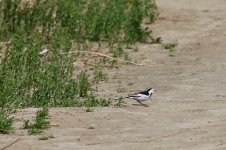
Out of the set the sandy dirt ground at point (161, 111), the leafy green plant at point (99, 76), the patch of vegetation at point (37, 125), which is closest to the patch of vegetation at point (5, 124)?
the sandy dirt ground at point (161, 111)

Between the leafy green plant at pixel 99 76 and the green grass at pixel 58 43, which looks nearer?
the green grass at pixel 58 43

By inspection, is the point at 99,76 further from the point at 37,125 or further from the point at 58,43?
the point at 37,125

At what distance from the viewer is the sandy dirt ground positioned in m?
8.91

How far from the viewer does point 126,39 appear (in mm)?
17359

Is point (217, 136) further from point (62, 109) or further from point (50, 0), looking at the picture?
point (50, 0)

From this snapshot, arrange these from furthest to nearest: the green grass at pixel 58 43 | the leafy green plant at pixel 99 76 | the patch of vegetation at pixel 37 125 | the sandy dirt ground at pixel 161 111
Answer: the leafy green plant at pixel 99 76
the green grass at pixel 58 43
the patch of vegetation at pixel 37 125
the sandy dirt ground at pixel 161 111

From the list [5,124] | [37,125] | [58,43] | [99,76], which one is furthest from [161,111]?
[58,43]

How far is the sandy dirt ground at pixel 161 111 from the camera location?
8914mm

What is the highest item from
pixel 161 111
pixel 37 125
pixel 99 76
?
pixel 37 125

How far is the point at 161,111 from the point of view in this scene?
35.6ft

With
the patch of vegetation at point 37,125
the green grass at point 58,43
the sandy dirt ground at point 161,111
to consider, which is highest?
the green grass at point 58,43

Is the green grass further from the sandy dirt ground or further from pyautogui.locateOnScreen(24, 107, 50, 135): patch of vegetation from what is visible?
the sandy dirt ground

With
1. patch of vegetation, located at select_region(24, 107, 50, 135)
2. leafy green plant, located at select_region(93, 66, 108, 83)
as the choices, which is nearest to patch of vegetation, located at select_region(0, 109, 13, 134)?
patch of vegetation, located at select_region(24, 107, 50, 135)

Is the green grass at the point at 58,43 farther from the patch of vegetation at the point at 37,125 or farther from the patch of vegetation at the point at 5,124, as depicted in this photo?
the patch of vegetation at the point at 5,124
